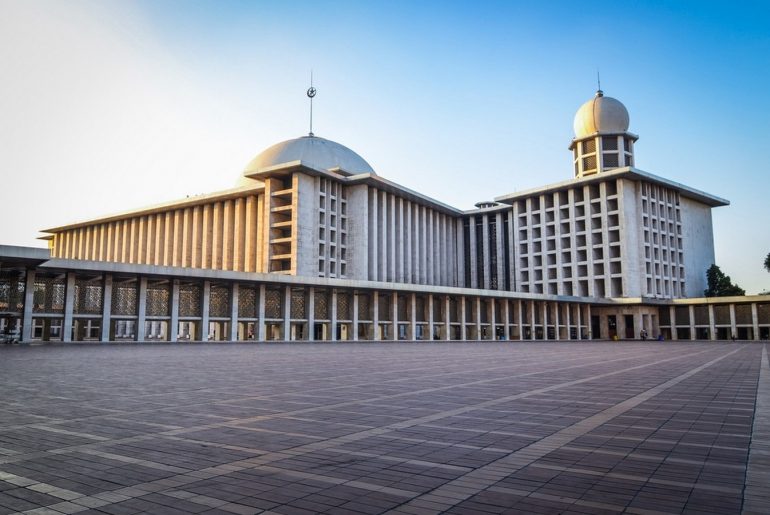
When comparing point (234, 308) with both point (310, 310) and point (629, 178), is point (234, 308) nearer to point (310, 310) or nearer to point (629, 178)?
point (310, 310)

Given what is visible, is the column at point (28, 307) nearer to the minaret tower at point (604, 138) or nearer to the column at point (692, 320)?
the column at point (692, 320)

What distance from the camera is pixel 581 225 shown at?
258 ft

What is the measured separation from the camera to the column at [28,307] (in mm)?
34406

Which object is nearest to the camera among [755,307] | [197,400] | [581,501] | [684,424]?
[581,501]

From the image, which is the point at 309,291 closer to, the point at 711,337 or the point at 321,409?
the point at 321,409

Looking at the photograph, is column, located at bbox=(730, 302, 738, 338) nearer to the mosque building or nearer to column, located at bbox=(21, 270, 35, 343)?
the mosque building

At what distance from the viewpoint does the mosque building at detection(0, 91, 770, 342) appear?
4916 centimetres

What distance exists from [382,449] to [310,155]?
71391mm

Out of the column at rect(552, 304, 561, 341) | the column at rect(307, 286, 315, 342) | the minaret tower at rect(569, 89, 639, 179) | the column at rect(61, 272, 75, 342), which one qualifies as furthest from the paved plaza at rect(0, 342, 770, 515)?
the minaret tower at rect(569, 89, 639, 179)

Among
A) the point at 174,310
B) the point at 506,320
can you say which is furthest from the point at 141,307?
the point at 506,320

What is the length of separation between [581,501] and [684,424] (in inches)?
153

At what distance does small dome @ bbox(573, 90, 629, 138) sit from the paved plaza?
76.9m

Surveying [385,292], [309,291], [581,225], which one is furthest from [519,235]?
[309,291]

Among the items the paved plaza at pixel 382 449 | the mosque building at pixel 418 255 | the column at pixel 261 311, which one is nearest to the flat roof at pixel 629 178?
the mosque building at pixel 418 255
